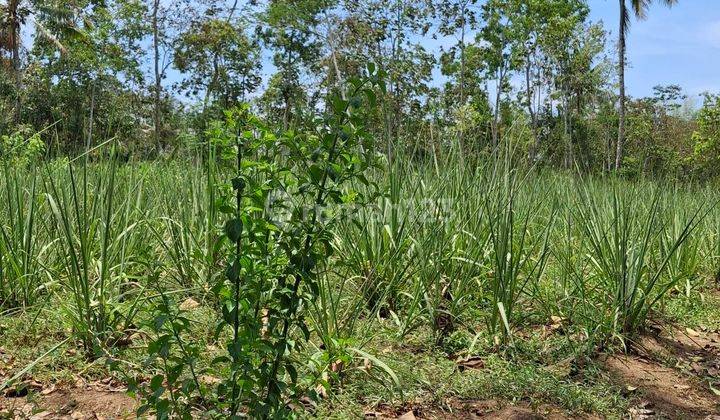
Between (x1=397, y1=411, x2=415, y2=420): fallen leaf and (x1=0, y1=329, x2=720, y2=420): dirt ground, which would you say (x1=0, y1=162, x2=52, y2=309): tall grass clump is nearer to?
(x1=0, y1=329, x2=720, y2=420): dirt ground

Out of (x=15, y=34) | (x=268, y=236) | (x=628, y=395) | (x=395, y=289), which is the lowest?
(x=628, y=395)

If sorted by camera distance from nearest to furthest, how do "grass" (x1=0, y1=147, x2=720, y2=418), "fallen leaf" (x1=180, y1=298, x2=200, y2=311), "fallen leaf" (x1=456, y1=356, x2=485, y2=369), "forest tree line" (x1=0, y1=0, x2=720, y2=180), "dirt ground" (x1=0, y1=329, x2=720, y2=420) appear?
"dirt ground" (x1=0, y1=329, x2=720, y2=420) → "grass" (x1=0, y1=147, x2=720, y2=418) → "fallen leaf" (x1=456, y1=356, x2=485, y2=369) → "fallen leaf" (x1=180, y1=298, x2=200, y2=311) → "forest tree line" (x1=0, y1=0, x2=720, y2=180)

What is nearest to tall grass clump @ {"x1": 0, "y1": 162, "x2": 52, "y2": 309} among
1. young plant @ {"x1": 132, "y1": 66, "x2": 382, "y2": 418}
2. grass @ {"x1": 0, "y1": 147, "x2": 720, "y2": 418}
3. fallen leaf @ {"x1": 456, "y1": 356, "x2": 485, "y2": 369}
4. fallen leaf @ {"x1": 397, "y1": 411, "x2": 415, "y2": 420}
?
grass @ {"x1": 0, "y1": 147, "x2": 720, "y2": 418}

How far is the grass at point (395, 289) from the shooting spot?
220 cm

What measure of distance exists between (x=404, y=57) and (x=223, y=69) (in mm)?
6942

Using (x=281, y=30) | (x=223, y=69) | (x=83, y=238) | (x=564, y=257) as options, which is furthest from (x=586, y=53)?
(x=83, y=238)

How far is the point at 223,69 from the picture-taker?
21.6m

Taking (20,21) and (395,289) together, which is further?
(20,21)

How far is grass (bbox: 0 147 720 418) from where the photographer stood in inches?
86.7

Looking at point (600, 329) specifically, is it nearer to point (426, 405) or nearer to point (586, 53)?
point (426, 405)

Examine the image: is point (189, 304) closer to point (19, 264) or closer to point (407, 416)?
point (19, 264)

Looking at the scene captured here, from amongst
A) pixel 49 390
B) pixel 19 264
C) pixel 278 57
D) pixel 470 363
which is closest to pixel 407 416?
pixel 470 363

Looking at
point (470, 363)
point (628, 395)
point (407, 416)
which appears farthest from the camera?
point (470, 363)

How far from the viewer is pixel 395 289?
2.89 meters
